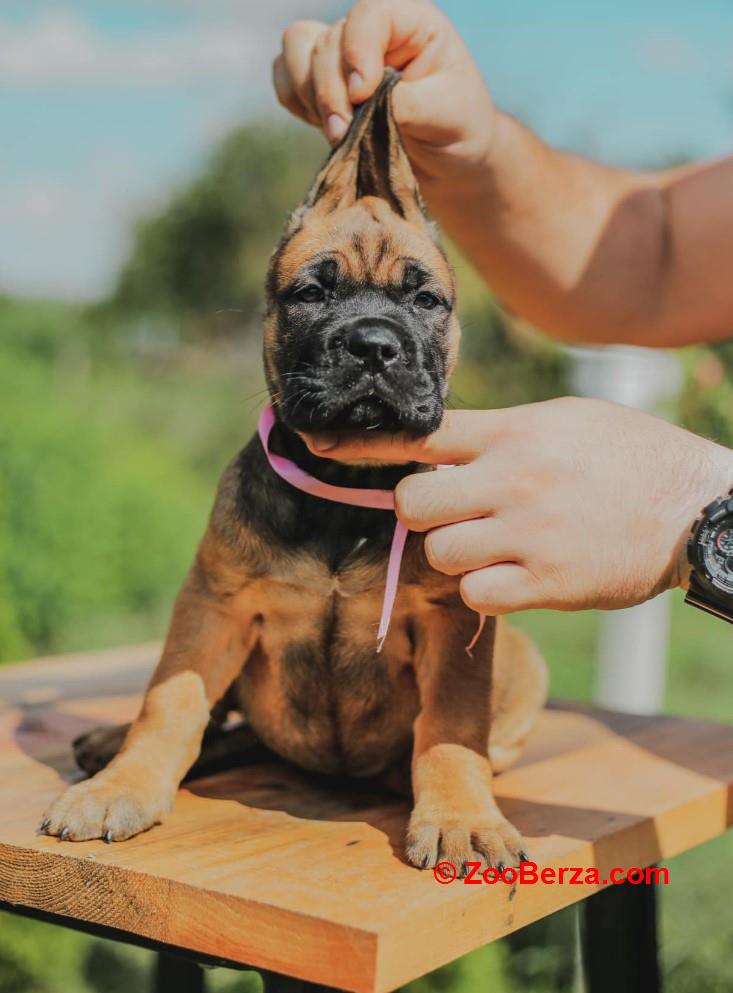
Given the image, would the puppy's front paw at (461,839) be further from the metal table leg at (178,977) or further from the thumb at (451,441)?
the metal table leg at (178,977)

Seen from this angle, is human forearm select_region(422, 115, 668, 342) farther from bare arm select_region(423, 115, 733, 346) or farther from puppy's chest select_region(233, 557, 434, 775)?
puppy's chest select_region(233, 557, 434, 775)

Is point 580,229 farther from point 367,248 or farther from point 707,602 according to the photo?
point 707,602

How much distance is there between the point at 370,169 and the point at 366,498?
2.76 ft

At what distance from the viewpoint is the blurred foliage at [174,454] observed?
15.1 ft

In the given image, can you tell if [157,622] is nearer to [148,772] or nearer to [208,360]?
[148,772]

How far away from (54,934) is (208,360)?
11.2m

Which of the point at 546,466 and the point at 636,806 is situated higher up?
the point at 546,466

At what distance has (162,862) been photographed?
2.02 m

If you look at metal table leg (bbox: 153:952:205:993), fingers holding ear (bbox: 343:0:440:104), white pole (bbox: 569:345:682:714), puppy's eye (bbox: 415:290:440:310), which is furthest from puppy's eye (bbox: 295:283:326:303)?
white pole (bbox: 569:345:682:714)

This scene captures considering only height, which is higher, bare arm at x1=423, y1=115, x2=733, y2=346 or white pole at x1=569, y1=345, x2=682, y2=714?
bare arm at x1=423, y1=115, x2=733, y2=346

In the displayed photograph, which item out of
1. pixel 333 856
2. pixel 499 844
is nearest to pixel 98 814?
pixel 333 856

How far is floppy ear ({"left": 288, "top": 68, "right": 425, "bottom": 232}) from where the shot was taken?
268 cm

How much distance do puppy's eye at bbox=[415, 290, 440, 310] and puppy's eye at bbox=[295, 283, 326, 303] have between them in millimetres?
219

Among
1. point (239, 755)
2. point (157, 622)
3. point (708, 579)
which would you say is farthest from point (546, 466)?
point (157, 622)
